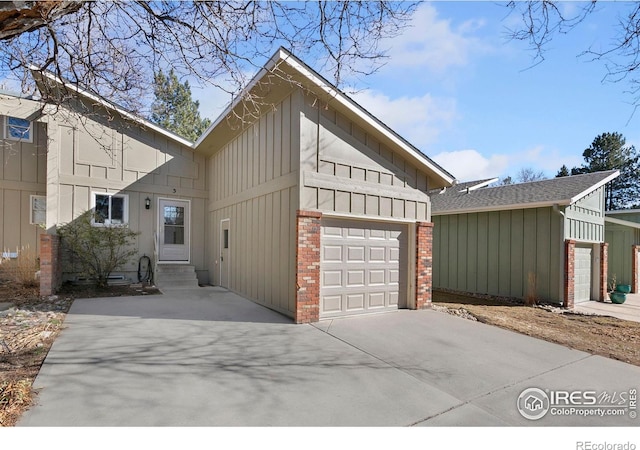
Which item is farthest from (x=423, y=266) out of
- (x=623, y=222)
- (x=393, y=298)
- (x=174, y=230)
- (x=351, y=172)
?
(x=623, y=222)

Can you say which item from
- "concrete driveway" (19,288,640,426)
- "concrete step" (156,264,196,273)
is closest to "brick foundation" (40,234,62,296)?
"concrete driveway" (19,288,640,426)

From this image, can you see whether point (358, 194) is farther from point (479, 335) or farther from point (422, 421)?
point (422, 421)

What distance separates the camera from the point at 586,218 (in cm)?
1145

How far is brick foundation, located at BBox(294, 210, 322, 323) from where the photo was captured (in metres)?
6.49

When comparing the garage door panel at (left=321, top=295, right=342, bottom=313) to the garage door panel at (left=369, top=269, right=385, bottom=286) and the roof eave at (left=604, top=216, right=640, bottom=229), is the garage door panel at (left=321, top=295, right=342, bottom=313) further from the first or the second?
the roof eave at (left=604, top=216, right=640, bottom=229)

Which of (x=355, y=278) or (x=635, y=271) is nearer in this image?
(x=355, y=278)

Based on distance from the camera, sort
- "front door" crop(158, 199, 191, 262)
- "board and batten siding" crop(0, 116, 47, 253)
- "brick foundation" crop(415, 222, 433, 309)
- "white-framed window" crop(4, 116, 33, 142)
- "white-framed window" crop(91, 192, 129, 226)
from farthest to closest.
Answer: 1. "front door" crop(158, 199, 191, 262)
2. "board and batten siding" crop(0, 116, 47, 253)
3. "white-framed window" crop(4, 116, 33, 142)
4. "white-framed window" crop(91, 192, 129, 226)
5. "brick foundation" crop(415, 222, 433, 309)

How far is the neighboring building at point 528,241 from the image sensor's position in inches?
405

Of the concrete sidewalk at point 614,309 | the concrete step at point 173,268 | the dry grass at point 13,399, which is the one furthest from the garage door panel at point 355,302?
the concrete sidewalk at point 614,309

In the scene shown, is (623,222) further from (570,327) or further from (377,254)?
(377,254)

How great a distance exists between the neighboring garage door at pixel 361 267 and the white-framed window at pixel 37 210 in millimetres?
10735
